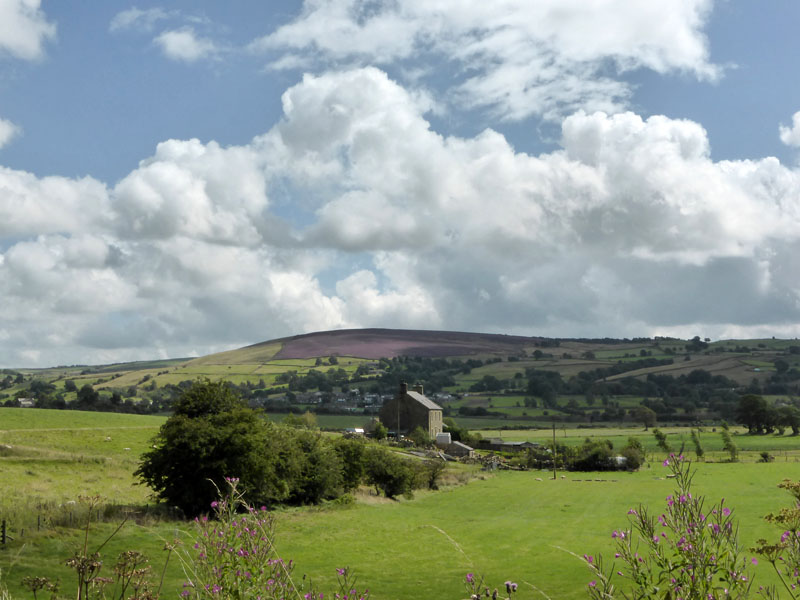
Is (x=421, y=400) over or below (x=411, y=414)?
over

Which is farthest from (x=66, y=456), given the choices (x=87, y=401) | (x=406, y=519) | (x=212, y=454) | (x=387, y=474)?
(x=87, y=401)

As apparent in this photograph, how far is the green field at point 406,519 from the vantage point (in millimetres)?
30797

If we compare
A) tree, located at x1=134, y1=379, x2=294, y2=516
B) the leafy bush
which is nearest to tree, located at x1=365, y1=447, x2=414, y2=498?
the leafy bush

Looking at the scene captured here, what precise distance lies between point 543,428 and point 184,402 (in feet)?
407

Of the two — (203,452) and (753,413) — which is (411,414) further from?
(203,452)

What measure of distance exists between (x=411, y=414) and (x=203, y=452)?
87661 millimetres

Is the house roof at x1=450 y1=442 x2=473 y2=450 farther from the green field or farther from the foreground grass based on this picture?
the foreground grass

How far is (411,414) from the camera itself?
12725 cm

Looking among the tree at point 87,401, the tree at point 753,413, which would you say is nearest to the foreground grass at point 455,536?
the tree at point 753,413

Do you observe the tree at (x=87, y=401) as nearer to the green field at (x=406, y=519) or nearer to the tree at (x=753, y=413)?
the green field at (x=406, y=519)

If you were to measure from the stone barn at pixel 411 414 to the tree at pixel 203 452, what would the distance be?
7812 cm

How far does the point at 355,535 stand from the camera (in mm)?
42625

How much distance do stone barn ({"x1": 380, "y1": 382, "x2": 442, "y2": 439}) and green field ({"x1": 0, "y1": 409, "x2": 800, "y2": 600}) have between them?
32606 millimetres

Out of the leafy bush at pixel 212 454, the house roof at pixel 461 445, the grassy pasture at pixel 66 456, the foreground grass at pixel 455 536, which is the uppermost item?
the leafy bush at pixel 212 454
